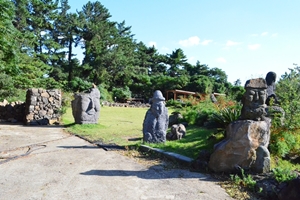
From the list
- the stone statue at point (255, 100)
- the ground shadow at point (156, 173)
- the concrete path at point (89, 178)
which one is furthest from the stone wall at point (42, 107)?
the stone statue at point (255, 100)

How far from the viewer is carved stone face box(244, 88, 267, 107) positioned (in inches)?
170

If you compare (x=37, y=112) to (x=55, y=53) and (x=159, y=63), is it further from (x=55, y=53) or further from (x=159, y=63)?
(x=159, y=63)

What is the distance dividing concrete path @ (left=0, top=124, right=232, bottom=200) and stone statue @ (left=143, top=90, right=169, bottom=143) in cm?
108

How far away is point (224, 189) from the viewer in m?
3.43

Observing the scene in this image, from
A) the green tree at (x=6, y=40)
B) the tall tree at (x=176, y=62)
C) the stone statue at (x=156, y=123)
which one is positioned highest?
the tall tree at (x=176, y=62)

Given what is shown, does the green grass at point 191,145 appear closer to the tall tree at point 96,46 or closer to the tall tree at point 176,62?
the tall tree at point 96,46

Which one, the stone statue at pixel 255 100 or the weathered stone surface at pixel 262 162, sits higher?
the stone statue at pixel 255 100

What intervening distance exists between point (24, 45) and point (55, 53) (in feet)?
24.7

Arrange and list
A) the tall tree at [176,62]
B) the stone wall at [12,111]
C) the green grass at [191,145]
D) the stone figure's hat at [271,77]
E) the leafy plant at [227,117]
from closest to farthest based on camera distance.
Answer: the green grass at [191,145]
the leafy plant at [227,117]
the stone figure's hat at [271,77]
the stone wall at [12,111]
the tall tree at [176,62]

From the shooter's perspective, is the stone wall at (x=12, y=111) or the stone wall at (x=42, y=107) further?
the stone wall at (x=12, y=111)

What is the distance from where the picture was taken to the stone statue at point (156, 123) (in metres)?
6.05

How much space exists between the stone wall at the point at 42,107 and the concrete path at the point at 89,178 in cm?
492

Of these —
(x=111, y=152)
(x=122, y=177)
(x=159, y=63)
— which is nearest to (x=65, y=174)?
(x=122, y=177)

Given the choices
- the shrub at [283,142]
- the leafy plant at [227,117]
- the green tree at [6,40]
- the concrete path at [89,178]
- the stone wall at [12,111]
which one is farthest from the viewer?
the stone wall at [12,111]
